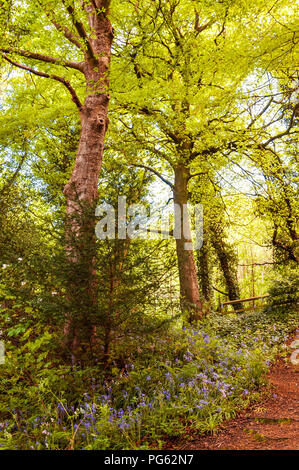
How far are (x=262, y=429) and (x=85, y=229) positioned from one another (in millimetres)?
3063

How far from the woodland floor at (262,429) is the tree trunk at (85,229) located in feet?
5.90

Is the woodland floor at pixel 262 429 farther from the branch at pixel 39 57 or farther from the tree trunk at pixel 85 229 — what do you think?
the branch at pixel 39 57

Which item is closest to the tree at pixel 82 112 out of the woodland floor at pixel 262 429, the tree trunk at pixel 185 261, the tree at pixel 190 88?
the tree at pixel 190 88

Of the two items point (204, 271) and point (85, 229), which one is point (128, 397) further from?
point (204, 271)

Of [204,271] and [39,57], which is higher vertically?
[39,57]

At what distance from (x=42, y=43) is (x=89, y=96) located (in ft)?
7.68

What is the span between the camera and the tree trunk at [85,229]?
155 inches

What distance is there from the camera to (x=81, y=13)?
5406 mm

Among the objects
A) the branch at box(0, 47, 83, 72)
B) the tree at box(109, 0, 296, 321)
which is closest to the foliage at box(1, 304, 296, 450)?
the tree at box(109, 0, 296, 321)

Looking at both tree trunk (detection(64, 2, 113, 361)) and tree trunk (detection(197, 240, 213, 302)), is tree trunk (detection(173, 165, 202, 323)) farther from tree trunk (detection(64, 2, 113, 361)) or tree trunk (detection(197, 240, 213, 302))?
tree trunk (detection(64, 2, 113, 361))

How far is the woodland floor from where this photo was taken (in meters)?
2.86

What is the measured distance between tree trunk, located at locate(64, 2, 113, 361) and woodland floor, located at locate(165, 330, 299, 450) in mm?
1800

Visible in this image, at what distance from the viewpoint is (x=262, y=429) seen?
3.18m

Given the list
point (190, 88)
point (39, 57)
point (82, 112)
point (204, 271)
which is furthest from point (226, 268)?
point (39, 57)
